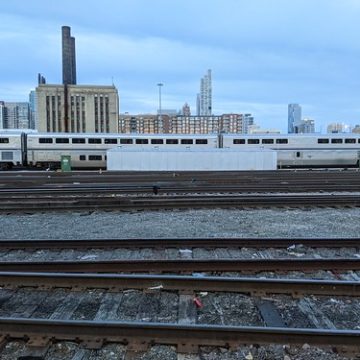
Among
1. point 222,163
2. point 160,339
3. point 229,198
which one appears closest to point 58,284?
point 160,339

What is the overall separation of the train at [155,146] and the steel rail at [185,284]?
36730mm

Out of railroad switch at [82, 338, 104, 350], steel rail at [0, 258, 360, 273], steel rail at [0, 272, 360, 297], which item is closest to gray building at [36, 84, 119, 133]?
steel rail at [0, 258, 360, 273]

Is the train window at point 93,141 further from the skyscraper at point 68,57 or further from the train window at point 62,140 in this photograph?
the skyscraper at point 68,57

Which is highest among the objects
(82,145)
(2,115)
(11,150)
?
(2,115)

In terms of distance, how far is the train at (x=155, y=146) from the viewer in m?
41.9

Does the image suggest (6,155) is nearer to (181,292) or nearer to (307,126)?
(181,292)

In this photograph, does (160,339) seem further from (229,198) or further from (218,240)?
(229,198)

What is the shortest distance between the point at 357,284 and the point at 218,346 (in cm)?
249

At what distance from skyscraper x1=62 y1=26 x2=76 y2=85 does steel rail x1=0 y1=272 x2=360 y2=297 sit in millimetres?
115183

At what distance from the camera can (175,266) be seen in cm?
684

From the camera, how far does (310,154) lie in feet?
146

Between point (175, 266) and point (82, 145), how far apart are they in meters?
37.4

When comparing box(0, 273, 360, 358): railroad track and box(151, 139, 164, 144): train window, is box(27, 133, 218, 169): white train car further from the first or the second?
box(0, 273, 360, 358): railroad track

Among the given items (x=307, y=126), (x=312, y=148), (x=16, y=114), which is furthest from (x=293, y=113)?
(x=312, y=148)
